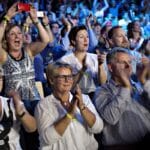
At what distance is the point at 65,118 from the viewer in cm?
310

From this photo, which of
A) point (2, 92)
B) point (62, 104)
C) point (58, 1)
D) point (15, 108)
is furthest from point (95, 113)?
point (58, 1)

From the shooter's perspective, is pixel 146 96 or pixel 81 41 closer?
pixel 146 96

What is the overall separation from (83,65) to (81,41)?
0.25m

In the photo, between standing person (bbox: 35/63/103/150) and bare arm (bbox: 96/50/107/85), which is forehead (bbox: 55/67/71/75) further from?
bare arm (bbox: 96/50/107/85)

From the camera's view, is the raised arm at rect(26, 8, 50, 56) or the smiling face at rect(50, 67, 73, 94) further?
the raised arm at rect(26, 8, 50, 56)

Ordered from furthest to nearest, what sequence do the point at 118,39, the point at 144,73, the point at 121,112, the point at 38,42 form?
the point at 118,39
the point at 38,42
the point at 144,73
the point at 121,112

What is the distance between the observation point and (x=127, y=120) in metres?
3.33

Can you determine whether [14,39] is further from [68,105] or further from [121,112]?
[121,112]

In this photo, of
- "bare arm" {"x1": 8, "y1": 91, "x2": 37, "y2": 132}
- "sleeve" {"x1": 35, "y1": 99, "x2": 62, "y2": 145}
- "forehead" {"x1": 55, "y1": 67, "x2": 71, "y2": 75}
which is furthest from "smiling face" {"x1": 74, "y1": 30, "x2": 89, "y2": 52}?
"bare arm" {"x1": 8, "y1": 91, "x2": 37, "y2": 132}

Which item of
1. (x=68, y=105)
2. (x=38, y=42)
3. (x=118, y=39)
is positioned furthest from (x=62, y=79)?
(x=118, y=39)

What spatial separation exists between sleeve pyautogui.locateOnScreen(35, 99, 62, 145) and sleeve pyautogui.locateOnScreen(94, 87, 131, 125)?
350mm

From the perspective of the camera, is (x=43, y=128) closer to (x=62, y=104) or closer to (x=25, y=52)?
(x=62, y=104)

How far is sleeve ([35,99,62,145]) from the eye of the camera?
123 inches

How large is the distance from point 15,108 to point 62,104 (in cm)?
35
